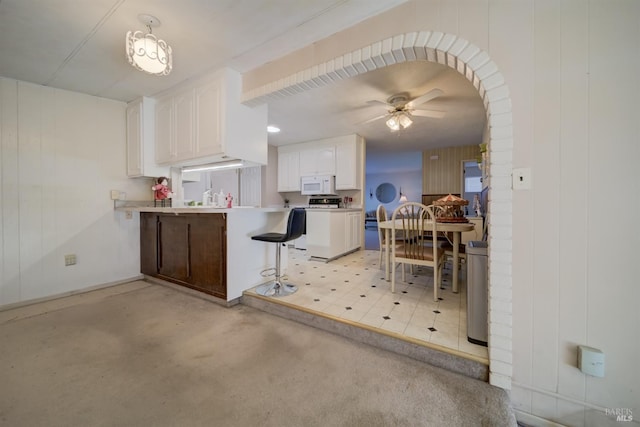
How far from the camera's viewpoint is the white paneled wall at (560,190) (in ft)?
3.72

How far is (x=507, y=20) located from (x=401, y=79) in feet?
4.51

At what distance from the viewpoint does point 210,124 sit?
2600mm

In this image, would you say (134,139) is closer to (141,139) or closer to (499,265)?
(141,139)

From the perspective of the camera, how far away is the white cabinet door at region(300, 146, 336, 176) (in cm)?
494

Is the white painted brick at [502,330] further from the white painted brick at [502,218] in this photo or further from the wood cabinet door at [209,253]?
the wood cabinet door at [209,253]

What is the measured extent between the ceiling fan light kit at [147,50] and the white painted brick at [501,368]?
121 inches

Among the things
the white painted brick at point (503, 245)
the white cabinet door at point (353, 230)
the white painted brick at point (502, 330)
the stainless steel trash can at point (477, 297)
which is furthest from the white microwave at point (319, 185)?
the white painted brick at point (502, 330)

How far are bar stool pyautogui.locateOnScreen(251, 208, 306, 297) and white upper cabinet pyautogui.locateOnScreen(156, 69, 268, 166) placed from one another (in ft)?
3.10

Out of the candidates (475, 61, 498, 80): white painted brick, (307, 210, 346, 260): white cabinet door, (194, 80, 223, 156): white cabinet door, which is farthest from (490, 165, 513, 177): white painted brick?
(307, 210, 346, 260): white cabinet door

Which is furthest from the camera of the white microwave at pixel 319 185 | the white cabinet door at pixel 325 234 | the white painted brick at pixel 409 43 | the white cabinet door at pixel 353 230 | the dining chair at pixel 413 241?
the white microwave at pixel 319 185

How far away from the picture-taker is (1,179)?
2494 millimetres

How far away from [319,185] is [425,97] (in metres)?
2.66

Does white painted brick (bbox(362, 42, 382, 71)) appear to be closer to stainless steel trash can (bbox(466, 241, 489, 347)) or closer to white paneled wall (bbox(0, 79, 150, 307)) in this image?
stainless steel trash can (bbox(466, 241, 489, 347))

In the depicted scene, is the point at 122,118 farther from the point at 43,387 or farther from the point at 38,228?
the point at 43,387
